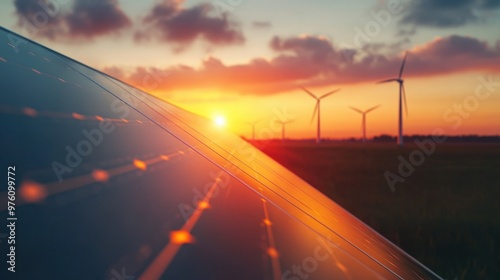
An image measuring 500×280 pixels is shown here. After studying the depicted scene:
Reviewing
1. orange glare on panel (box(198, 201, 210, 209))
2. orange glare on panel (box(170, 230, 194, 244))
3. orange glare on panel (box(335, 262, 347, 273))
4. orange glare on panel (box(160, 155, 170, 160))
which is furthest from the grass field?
orange glare on panel (box(170, 230, 194, 244))

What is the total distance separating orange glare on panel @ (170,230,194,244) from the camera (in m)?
1.40

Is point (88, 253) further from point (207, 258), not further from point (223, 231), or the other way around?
point (223, 231)

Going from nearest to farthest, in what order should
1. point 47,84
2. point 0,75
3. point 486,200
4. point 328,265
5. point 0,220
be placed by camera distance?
point 0,220, point 328,265, point 0,75, point 47,84, point 486,200

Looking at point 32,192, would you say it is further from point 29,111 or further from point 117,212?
point 29,111

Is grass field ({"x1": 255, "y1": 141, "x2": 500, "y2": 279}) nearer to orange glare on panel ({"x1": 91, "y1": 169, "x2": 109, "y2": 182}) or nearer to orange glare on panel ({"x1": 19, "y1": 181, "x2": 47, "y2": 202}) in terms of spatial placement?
orange glare on panel ({"x1": 91, "y1": 169, "x2": 109, "y2": 182})

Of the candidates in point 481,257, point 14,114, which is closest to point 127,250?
point 14,114

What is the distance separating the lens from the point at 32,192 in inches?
50.8

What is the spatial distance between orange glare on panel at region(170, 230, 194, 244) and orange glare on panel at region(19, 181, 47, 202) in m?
0.36

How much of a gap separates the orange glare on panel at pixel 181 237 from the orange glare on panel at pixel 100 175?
0.31 meters

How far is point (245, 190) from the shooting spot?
2.59m

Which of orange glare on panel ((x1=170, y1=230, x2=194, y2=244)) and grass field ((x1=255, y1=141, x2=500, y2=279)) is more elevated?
A: orange glare on panel ((x1=170, y1=230, x2=194, y2=244))

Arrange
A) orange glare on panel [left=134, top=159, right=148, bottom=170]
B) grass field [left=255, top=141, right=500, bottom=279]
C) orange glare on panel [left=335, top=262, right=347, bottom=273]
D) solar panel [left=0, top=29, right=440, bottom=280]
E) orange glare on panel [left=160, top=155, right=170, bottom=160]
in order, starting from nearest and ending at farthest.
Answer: solar panel [left=0, top=29, right=440, bottom=280]
orange glare on panel [left=335, top=262, right=347, bottom=273]
orange glare on panel [left=134, top=159, right=148, bottom=170]
orange glare on panel [left=160, top=155, right=170, bottom=160]
grass field [left=255, top=141, right=500, bottom=279]

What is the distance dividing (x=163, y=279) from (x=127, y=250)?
130 mm

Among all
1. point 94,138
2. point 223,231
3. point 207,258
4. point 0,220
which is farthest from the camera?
point 94,138
